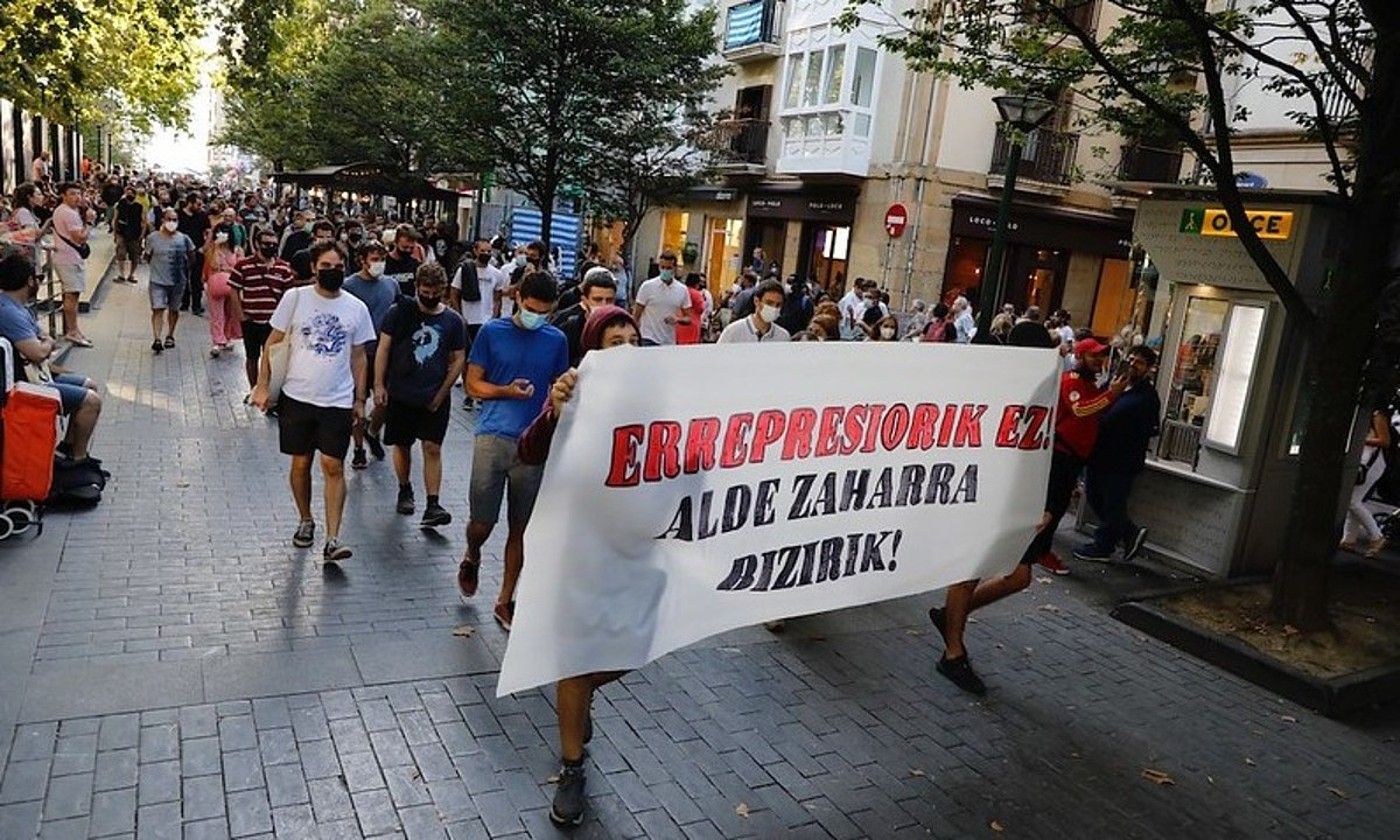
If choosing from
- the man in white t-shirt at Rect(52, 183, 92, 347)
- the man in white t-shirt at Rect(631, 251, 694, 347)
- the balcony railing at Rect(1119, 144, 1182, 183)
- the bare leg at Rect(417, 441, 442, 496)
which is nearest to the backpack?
the man in white t-shirt at Rect(631, 251, 694, 347)

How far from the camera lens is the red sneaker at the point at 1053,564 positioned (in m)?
8.06

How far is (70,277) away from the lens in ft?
40.5

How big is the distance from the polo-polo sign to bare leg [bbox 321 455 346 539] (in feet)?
22.5

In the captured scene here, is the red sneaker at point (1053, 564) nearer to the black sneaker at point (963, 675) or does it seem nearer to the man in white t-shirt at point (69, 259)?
the black sneaker at point (963, 675)

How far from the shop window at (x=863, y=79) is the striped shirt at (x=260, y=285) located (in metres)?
18.7

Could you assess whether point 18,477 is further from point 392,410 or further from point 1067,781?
point 1067,781

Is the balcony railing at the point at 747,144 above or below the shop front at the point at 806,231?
above

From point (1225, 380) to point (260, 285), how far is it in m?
9.09


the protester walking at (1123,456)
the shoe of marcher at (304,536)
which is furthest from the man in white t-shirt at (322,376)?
the protester walking at (1123,456)

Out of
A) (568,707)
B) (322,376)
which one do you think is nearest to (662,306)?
(322,376)

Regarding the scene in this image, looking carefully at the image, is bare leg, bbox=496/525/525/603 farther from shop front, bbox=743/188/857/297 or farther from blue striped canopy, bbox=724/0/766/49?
blue striped canopy, bbox=724/0/766/49

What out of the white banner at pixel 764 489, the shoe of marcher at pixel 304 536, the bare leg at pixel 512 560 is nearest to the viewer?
the white banner at pixel 764 489

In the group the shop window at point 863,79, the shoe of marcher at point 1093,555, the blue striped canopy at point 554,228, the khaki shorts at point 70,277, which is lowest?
the shoe of marcher at point 1093,555

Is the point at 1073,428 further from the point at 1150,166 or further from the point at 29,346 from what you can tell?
the point at 1150,166
